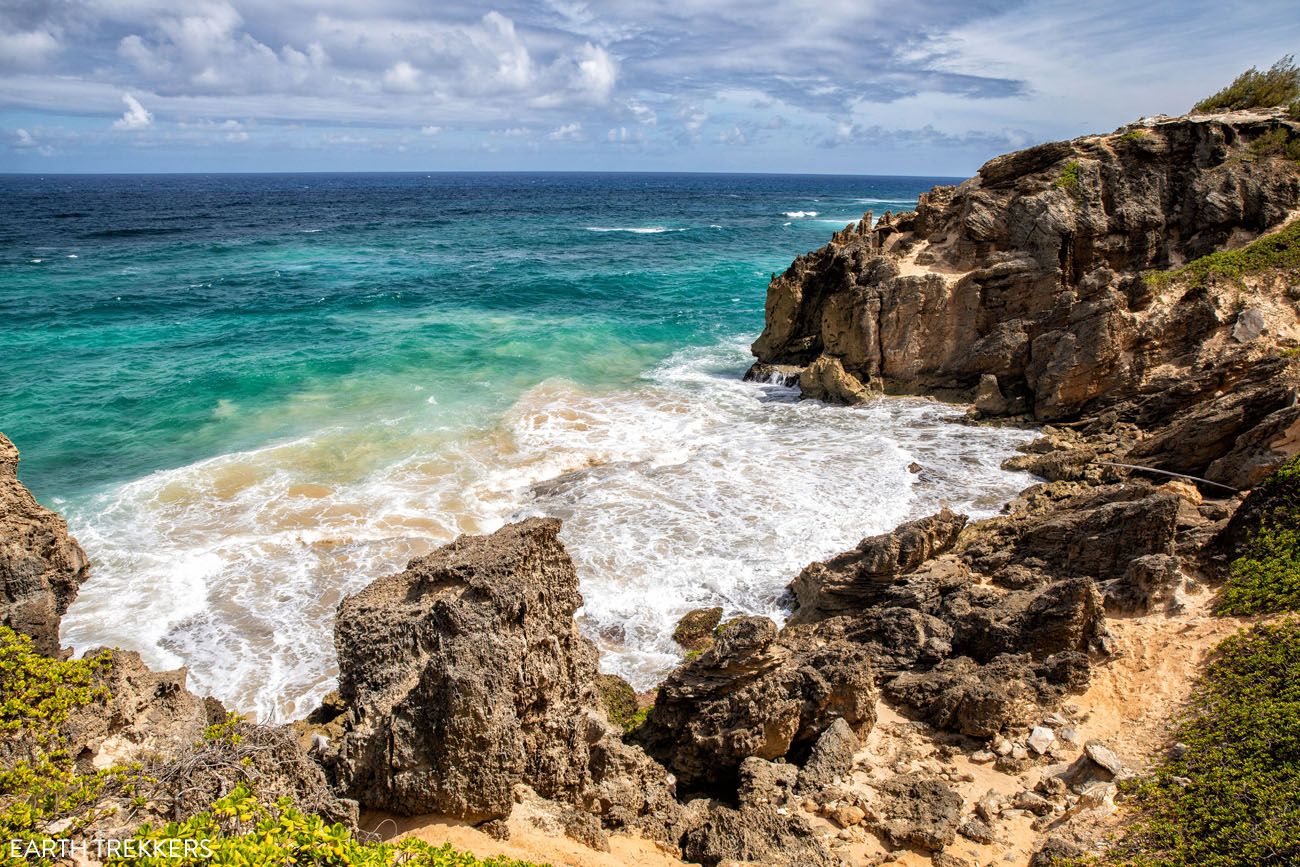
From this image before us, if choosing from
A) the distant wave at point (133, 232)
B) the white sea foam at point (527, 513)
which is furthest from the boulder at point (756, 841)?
the distant wave at point (133, 232)

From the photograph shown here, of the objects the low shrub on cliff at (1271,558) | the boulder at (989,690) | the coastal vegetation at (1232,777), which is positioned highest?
the low shrub on cliff at (1271,558)

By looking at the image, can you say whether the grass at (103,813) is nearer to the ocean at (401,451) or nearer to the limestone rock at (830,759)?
the limestone rock at (830,759)

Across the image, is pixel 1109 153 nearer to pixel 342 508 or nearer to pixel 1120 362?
pixel 1120 362

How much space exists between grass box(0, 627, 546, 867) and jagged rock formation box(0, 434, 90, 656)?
2.24 metres

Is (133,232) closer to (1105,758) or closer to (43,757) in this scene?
(43,757)

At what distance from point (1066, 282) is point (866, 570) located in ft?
61.0

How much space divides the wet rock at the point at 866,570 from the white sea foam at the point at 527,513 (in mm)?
1503

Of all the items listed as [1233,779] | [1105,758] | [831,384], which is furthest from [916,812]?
[831,384]

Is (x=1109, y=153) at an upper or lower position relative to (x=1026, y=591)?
upper

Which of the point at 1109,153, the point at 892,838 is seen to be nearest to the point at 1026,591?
the point at 892,838

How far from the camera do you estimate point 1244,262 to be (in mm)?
23875

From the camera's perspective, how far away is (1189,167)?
27562 mm

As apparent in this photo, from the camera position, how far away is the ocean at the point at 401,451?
53.9 feet

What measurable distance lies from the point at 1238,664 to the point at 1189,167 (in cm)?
2434
